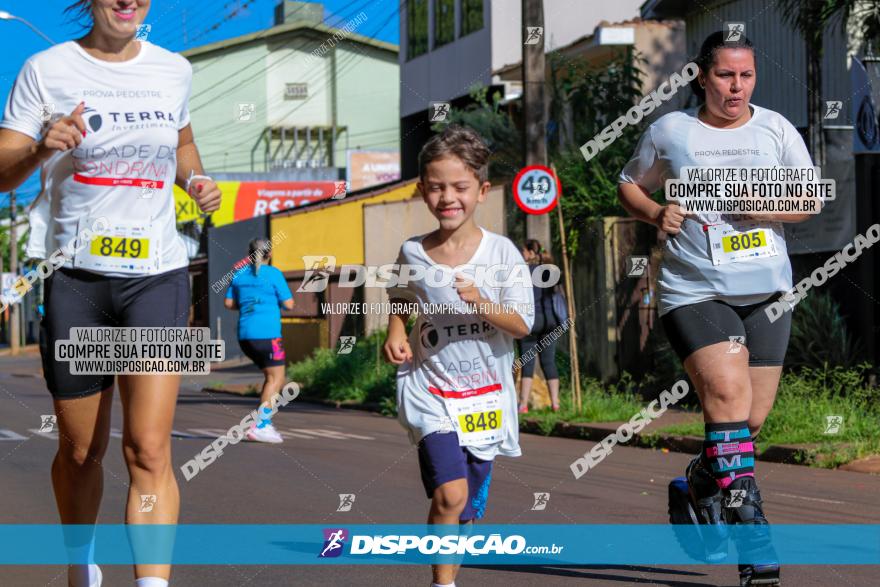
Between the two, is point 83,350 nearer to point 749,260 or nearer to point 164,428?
point 164,428

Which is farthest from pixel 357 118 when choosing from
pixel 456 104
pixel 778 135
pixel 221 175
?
pixel 778 135

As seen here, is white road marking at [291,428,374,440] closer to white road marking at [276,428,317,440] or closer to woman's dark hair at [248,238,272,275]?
white road marking at [276,428,317,440]

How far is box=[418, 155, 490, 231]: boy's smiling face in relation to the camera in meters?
4.94

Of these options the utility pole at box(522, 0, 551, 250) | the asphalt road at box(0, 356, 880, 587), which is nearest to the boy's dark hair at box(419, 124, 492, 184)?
the asphalt road at box(0, 356, 880, 587)

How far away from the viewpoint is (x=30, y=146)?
14.2 feet

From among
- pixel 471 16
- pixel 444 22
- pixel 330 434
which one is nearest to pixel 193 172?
pixel 330 434

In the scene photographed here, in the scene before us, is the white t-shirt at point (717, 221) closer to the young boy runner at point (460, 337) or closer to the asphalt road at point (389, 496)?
the young boy runner at point (460, 337)

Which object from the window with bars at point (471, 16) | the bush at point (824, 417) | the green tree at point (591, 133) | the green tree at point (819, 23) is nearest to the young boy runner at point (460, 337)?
the bush at point (824, 417)

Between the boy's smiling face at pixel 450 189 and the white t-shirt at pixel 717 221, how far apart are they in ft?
3.40

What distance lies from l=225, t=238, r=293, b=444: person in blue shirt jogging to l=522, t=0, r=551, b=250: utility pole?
3.87 m

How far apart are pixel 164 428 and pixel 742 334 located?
2.30 metres

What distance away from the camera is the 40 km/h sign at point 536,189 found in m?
15.1

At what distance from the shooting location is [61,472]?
4.69 metres

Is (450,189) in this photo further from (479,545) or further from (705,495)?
(479,545)
